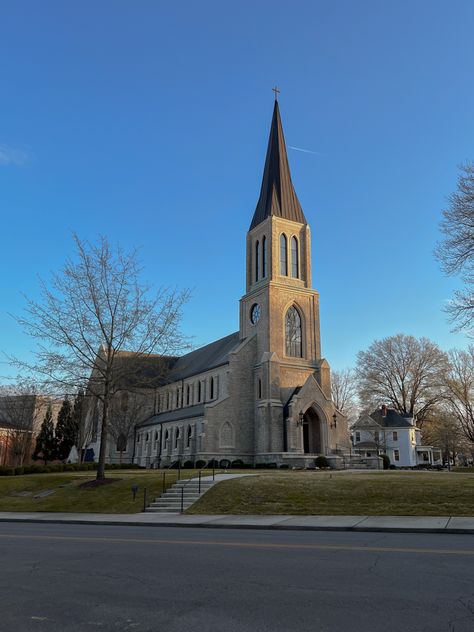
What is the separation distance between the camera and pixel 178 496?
20625mm

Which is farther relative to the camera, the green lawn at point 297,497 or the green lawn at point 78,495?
the green lawn at point 78,495

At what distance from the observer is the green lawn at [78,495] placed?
20.9 m

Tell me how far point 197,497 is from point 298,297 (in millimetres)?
30477

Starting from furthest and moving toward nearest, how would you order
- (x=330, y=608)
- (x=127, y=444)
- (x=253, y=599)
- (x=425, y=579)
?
(x=127, y=444), (x=425, y=579), (x=253, y=599), (x=330, y=608)

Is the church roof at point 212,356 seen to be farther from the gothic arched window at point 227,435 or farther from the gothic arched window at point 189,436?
the gothic arched window at point 227,435

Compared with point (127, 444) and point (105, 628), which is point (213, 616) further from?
point (127, 444)

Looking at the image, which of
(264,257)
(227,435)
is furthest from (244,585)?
(264,257)

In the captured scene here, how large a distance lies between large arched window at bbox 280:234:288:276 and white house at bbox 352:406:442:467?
23937 millimetres

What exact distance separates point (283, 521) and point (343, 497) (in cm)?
385

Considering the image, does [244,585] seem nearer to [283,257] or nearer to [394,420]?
[283,257]

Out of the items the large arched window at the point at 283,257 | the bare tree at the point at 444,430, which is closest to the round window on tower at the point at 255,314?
the large arched window at the point at 283,257

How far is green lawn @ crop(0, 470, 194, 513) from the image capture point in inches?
821

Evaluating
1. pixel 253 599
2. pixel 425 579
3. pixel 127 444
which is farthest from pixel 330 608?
pixel 127 444

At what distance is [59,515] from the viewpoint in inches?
764
